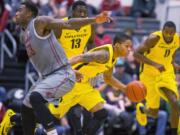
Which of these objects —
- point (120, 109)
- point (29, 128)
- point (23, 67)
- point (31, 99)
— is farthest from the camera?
point (23, 67)

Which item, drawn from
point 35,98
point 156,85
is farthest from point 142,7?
point 35,98

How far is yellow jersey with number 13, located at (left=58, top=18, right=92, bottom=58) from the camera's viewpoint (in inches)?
341

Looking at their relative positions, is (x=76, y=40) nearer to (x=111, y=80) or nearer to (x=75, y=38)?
(x=75, y=38)

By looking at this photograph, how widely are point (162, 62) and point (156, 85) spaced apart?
406 millimetres

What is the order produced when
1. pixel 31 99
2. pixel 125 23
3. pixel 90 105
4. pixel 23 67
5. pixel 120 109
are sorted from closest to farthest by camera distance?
1. pixel 31 99
2. pixel 90 105
3. pixel 120 109
4. pixel 23 67
5. pixel 125 23

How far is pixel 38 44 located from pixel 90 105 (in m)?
1.70

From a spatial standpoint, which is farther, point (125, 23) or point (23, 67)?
point (125, 23)

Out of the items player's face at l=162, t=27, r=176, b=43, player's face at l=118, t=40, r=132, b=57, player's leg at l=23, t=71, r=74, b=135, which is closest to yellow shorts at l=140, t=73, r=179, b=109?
player's face at l=162, t=27, r=176, b=43

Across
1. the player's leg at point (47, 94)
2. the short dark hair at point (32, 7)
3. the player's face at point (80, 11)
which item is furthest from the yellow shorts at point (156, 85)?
the short dark hair at point (32, 7)

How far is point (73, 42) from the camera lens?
8727 millimetres

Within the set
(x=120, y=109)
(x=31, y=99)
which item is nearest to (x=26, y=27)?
(x=31, y=99)

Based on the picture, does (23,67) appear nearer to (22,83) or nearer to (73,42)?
(22,83)

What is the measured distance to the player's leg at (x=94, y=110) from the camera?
848 cm

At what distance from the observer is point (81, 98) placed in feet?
28.4
